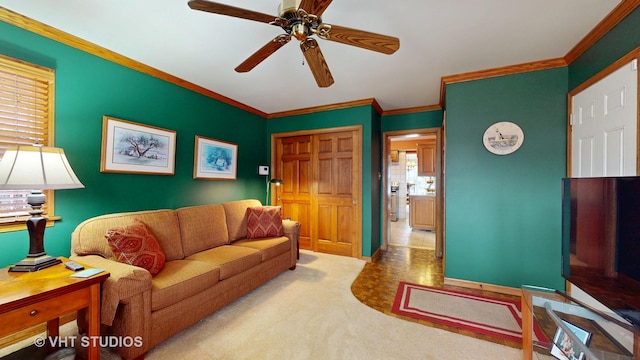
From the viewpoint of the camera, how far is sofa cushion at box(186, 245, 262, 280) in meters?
2.22

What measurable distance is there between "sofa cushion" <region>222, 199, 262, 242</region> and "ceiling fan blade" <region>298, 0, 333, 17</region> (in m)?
2.59

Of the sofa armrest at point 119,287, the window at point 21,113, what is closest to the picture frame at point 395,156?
the sofa armrest at point 119,287

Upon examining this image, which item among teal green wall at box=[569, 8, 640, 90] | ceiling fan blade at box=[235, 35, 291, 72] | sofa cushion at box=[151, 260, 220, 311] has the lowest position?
sofa cushion at box=[151, 260, 220, 311]

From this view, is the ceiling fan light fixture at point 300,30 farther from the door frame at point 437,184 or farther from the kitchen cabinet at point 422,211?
the kitchen cabinet at point 422,211

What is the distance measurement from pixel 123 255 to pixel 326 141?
308cm

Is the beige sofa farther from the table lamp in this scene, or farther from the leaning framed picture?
the leaning framed picture

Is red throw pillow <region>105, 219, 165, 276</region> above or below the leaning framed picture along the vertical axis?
below

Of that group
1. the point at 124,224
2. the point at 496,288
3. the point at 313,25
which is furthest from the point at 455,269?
the point at 124,224

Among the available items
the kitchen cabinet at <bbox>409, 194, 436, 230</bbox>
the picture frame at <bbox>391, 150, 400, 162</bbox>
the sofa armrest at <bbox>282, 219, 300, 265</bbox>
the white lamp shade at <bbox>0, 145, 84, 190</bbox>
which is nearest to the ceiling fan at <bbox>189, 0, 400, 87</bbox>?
the white lamp shade at <bbox>0, 145, 84, 190</bbox>

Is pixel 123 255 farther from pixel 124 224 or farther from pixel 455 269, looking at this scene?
pixel 455 269

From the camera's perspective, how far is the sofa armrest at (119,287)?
59.2 inches

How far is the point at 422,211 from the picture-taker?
5.98 metres

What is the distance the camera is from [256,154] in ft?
14.1

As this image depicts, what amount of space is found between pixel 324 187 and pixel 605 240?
3202 mm
